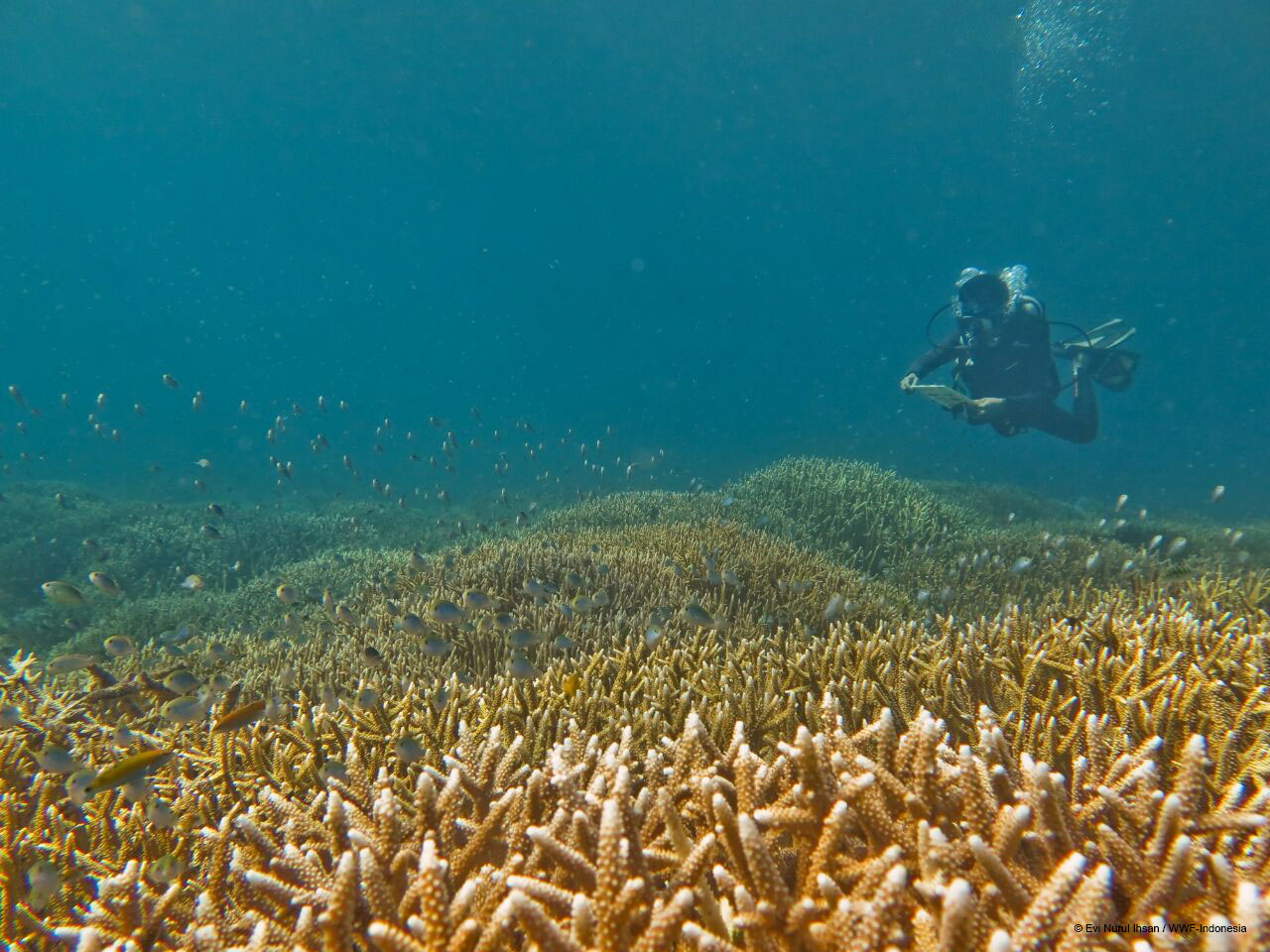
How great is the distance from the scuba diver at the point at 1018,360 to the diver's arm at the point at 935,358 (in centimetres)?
2

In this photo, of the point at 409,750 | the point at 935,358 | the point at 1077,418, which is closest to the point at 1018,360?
the point at 1077,418

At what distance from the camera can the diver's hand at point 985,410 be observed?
11.3 metres

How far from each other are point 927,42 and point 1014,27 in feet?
30.5

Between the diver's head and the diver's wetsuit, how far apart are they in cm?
32

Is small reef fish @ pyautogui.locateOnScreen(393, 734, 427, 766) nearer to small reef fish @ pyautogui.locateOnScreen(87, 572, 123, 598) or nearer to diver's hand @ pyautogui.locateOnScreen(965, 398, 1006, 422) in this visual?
small reef fish @ pyautogui.locateOnScreen(87, 572, 123, 598)

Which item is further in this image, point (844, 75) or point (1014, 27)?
point (844, 75)

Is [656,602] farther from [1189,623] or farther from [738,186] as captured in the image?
[738,186]

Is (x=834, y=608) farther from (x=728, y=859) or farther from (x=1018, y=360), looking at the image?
(x=1018, y=360)

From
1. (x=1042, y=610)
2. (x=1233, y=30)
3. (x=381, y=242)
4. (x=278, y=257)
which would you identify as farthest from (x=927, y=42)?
(x=278, y=257)

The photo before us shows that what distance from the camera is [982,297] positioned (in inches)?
498

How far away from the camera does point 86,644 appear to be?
27.6 ft

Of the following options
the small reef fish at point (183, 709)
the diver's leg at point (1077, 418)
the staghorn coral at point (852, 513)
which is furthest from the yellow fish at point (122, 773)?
the diver's leg at point (1077, 418)

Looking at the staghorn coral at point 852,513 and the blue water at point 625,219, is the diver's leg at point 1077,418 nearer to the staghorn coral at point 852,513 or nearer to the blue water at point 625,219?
the staghorn coral at point 852,513

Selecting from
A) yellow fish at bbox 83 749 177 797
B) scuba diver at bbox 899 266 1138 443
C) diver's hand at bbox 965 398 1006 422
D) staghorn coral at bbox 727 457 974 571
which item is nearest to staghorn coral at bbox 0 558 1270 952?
yellow fish at bbox 83 749 177 797
